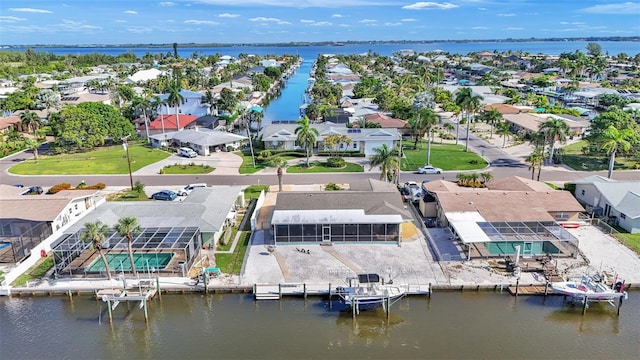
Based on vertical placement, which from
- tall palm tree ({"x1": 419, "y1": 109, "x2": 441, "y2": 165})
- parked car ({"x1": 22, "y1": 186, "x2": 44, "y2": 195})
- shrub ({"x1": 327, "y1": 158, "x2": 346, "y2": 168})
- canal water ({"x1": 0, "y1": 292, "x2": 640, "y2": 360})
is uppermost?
tall palm tree ({"x1": 419, "y1": 109, "x2": 441, "y2": 165})

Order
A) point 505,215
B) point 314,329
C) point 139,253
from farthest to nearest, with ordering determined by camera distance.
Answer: point 505,215 → point 139,253 → point 314,329

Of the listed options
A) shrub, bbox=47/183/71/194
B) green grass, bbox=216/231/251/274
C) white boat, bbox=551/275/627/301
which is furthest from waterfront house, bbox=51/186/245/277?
white boat, bbox=551/275/627/301

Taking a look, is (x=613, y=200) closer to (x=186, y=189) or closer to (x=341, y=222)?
(x=341, y=222)

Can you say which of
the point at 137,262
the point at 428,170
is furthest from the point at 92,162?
the point at 428,170

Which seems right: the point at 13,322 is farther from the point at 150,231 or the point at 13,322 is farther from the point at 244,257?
the point at 244,257

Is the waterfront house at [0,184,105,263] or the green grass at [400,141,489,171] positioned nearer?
the waterfront house at [0,184,105,263]

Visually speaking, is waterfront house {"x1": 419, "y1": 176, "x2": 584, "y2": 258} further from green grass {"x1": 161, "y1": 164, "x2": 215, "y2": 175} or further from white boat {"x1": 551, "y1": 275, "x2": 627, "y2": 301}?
green grass {"x1": 161, "y1": 164, "x2": 215, "y2": 175}

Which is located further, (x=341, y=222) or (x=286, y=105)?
(x=286, y=105)
